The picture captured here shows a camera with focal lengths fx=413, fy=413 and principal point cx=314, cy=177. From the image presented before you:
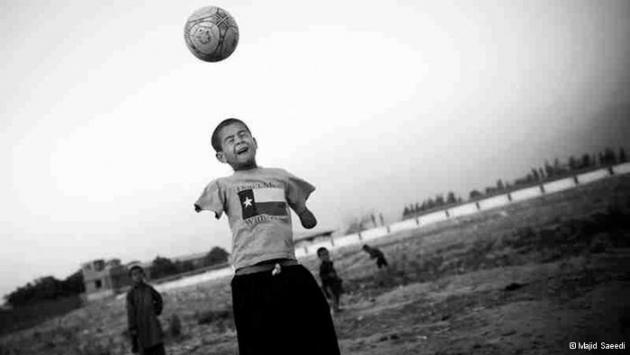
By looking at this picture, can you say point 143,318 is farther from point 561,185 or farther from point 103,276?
point 103,276

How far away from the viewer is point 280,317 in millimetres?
2158

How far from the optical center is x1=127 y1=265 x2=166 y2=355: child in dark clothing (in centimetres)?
604

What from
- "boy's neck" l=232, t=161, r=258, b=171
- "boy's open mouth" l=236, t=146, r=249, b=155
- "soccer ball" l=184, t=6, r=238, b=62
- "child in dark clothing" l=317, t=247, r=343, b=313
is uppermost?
"soccer ball" l=184, t=6, r=238, b=62

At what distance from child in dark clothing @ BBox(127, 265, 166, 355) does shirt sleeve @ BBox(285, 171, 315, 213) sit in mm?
4407

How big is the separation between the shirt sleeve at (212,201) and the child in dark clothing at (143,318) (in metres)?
4.37

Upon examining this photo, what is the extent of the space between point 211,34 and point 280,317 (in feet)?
9.49

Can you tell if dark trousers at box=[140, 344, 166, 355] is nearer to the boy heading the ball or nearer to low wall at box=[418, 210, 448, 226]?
the boy heading the ball

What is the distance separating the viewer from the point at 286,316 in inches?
85.3

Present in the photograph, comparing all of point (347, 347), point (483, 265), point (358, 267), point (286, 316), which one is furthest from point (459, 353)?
point (358, 267)

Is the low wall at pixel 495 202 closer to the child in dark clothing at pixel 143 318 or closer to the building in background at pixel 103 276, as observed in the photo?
the child in dark clothing at pixel 143 318

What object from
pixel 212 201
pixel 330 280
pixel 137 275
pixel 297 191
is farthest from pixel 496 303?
pixel 137 275

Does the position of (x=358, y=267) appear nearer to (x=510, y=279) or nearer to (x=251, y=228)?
(x=510, y=279)

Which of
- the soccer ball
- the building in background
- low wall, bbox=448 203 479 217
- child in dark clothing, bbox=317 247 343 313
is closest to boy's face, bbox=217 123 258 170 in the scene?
the soccer ball

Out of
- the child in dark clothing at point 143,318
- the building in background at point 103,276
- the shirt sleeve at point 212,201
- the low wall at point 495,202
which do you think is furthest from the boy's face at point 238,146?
the building in background at point 103,276
